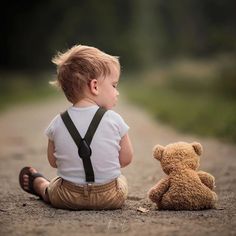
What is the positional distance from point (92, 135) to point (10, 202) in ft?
2.80

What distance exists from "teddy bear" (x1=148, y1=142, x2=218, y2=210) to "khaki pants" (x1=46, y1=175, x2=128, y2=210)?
22cm

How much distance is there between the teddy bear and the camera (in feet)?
11.2

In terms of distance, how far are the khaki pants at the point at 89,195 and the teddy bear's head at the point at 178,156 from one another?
1.07 feet

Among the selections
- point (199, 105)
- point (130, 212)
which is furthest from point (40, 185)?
point (199, 105)

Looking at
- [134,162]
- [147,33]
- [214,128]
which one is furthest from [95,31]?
[134,162]

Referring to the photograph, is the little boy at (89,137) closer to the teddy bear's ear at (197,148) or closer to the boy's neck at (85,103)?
the boy's neck at (85,103)

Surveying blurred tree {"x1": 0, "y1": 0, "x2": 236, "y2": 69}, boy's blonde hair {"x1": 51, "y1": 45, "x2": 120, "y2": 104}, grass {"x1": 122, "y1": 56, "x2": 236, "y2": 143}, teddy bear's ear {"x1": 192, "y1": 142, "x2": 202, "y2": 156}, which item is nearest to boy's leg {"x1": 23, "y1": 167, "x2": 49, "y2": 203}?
boy's blonde hair {"x1": 51, "y1": 45, "x2": 120, "y2": 104}

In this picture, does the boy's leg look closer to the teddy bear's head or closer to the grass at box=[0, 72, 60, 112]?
the teddy bear's head

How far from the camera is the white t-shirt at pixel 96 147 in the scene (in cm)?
341

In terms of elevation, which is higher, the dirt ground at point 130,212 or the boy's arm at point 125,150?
the boy's arm at point 125,150

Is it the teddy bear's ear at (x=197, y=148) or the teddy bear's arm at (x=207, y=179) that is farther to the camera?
the teddy bear's ear at (x=197, y=148)

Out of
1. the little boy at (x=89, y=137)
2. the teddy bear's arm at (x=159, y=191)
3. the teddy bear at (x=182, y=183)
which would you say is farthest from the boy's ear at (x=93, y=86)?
the teddy bear's arm at (x=159, y=191)

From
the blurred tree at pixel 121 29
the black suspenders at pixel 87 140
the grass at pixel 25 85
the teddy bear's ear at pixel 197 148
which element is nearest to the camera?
the black suspenders at pixel 87 140

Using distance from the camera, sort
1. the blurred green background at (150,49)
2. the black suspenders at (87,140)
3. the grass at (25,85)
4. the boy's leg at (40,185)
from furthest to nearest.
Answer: the grass at (25,85) → the blurred green background at (150,49) → the boy's leg at (40,185) → the black suspenders at (87,140)
